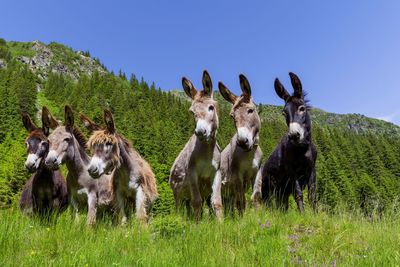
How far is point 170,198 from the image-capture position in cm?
5300

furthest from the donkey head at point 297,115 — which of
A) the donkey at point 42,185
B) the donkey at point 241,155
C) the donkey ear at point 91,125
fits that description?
the donkey at point 42,185

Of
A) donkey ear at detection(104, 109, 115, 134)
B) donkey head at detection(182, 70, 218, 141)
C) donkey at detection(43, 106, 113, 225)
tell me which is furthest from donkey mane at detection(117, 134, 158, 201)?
donkey head at detection(182, 70, 218, 141)

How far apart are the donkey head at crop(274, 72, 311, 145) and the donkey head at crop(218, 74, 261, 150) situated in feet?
2.25

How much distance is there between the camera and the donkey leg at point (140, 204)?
7.93 m

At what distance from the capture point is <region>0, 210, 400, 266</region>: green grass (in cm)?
443

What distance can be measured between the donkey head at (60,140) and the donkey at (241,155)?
3781 mm

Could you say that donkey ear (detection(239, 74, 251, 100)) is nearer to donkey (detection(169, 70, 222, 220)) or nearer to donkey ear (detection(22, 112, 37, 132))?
donkey (detection(169, 70, 222, 220))

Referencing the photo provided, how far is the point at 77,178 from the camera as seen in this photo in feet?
28.7

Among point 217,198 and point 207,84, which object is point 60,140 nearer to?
point 207,84

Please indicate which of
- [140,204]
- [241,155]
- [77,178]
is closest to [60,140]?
[77,178]

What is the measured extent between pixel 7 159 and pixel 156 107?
327ft

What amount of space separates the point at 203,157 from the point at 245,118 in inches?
45.7

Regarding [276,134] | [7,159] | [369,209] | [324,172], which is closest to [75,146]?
[369,209]

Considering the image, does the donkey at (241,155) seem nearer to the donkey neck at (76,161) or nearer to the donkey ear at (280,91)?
the donkey ear at (280,91)
